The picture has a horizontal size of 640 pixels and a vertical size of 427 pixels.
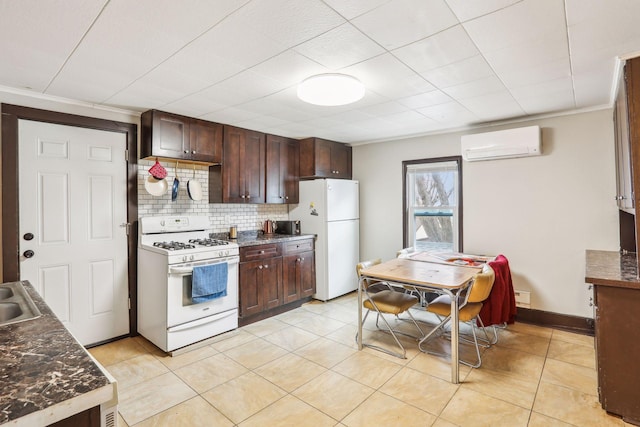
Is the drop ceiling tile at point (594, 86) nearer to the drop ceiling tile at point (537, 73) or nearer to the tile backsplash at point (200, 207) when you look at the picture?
the drop ceiling tile at point (537, 73)

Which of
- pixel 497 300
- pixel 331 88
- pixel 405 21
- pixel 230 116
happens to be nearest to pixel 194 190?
pixel 230 116

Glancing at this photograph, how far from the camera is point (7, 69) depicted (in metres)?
2.25

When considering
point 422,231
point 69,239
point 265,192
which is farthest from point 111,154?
point 422,231

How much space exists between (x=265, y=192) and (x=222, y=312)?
1.67 meters

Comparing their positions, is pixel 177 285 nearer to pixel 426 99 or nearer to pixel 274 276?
pixel 274 276

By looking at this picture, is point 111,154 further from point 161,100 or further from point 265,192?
point 265,192

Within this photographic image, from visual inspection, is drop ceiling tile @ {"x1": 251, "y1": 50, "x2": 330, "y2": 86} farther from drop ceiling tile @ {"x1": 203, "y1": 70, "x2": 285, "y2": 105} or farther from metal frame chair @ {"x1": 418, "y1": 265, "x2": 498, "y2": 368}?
metal frame chair @ {"x1": 418, "y1": 265, "x2": 498, "y2": 368}

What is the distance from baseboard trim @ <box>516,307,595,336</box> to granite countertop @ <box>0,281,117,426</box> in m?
4.10

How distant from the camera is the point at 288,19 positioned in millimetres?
1669

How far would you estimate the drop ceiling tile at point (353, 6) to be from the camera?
1.53m

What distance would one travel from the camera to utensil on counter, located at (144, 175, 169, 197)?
3.38 meters

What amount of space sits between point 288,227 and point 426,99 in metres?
2.49

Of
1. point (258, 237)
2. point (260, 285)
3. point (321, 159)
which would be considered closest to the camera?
point (260, 285)

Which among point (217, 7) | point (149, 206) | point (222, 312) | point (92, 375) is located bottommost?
point (222, 312)
